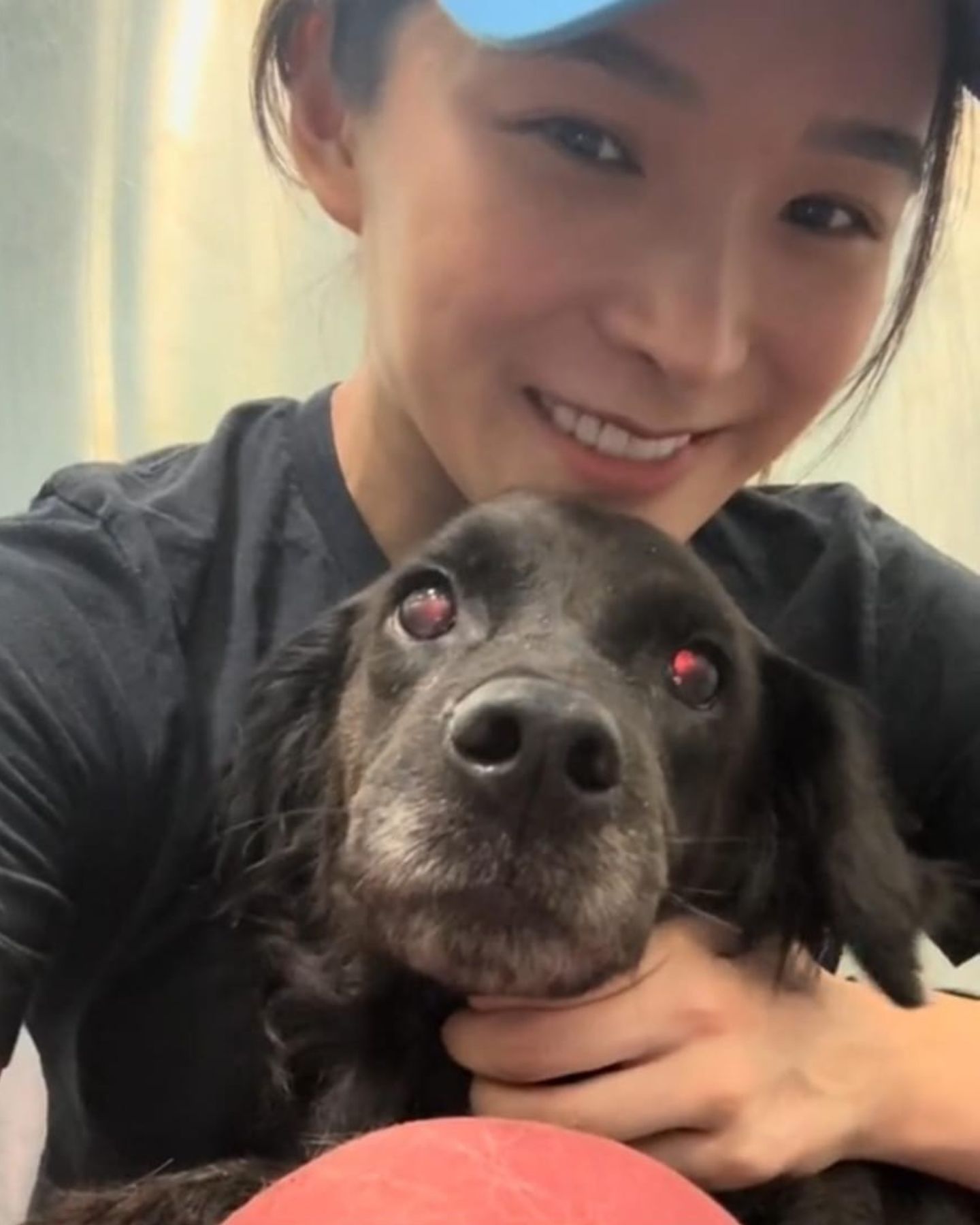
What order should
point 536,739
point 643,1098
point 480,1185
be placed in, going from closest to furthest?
point 480,1185, point 536,739, point 643,1098

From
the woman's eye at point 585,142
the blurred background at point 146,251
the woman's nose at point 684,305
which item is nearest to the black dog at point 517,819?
the woman's nose at point 684,305

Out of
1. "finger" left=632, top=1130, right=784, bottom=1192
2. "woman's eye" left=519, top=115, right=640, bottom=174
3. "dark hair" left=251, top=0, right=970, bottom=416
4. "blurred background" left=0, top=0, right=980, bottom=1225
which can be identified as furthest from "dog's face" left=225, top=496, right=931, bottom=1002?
"blurred background" left=0, top=0, right=980, bottom=1225

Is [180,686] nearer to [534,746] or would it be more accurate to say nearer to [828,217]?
[534,746]

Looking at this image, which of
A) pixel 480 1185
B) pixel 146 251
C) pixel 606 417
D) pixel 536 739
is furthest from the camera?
pixel 146 251

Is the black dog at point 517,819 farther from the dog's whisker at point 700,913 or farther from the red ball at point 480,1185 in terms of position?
the red ball at point 480,1185

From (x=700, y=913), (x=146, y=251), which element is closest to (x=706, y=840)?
(x=700, y=913)

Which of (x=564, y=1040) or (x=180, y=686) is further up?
(x=180, y=686)

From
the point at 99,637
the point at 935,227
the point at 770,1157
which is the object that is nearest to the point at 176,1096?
the point at 99,637
